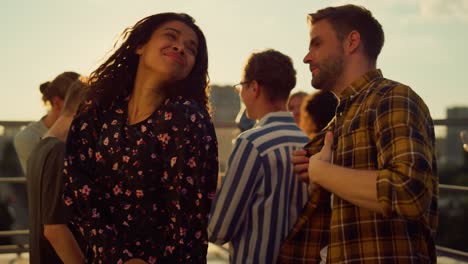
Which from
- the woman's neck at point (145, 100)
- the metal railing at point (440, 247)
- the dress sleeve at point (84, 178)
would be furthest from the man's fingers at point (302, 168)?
the metal railing at point (440, 247)

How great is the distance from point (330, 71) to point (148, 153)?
0.61m

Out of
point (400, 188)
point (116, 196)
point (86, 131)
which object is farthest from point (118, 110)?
point (400, 188)

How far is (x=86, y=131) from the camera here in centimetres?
279

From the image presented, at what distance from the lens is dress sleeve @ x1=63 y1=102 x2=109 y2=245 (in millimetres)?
2711

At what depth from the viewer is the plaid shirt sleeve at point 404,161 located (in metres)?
2.19

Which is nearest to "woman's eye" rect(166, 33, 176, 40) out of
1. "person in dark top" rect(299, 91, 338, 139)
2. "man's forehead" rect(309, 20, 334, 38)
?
"man's forehead" rect(309, 20, 334, 38)

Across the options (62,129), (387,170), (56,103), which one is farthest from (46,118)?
(387,170)

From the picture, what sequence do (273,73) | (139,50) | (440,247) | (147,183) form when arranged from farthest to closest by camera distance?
1. (440,247)
2. (273,73)
3. (139,50)
4. (147,183)

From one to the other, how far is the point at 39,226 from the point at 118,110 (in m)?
0.69

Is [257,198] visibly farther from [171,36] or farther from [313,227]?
[171,36]

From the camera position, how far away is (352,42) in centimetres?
267

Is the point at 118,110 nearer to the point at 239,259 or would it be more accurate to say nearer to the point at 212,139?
the point at 212,139

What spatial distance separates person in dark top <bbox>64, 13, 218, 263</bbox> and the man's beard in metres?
0.38

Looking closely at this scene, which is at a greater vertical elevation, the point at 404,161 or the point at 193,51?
the point at 193,51
